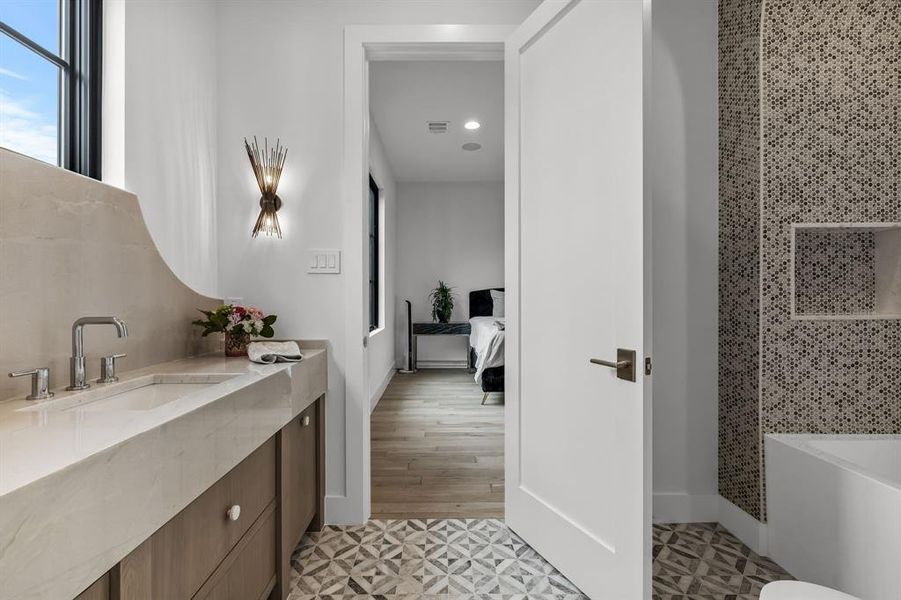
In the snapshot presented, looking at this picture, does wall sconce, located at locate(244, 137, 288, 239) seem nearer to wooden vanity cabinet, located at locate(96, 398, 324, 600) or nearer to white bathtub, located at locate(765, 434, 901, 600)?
wooden vanity cabinet, located at locate(96, 398, 324, 600)

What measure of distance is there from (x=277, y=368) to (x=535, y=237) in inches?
43.5

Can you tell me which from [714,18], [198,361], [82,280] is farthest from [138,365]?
[714,18]

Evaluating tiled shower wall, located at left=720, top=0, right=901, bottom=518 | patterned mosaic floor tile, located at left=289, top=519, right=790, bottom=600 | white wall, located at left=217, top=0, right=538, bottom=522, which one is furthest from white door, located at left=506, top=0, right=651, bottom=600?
tiled shower wall, located at left=720, top=0, right=901, bottom=518

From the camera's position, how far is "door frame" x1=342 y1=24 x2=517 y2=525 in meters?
2.18

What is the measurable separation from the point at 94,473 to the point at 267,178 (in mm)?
1756

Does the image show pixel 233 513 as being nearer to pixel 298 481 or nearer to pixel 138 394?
pixel 138 394

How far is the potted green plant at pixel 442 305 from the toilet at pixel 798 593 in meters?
5.72

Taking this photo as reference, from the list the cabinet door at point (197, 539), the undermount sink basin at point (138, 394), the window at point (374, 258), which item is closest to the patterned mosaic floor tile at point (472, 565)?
the cabinet door at point (197, 539)

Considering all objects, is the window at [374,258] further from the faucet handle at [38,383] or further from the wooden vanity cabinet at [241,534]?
the faucet handle at [38,383]

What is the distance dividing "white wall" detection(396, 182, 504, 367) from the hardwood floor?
2166mm

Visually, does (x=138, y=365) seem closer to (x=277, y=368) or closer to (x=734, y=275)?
(x=277, y=368)

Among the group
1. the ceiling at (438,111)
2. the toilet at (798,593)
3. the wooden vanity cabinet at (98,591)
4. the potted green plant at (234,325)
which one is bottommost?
the toilet at (798,593)

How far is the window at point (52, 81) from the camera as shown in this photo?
4.23ft

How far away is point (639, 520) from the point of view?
4.66ft
